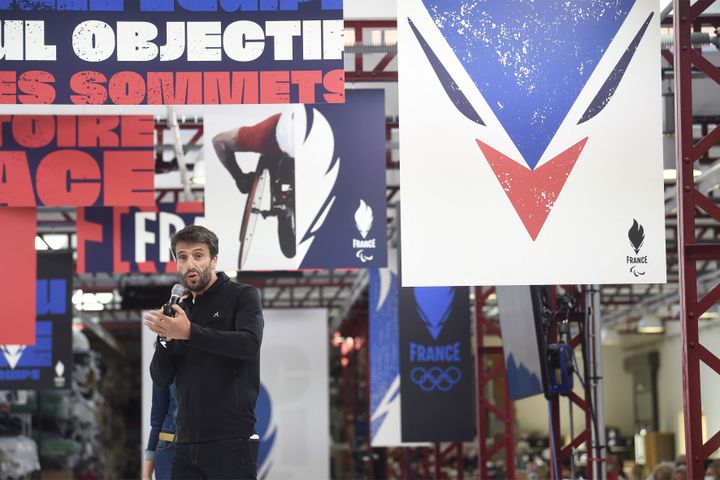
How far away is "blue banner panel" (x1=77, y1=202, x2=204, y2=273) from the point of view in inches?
401

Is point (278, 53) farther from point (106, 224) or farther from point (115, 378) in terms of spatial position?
point (115, 378)

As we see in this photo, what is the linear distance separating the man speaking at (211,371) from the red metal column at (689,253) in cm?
271

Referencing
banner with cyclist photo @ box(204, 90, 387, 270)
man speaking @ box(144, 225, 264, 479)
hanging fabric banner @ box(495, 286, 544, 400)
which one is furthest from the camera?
banner with cyclist photo @ box(204, 90, 387, 270)

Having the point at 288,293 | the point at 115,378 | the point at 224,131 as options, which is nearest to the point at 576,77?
the point at 224,131

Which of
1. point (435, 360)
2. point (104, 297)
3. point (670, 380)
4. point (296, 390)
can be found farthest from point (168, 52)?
point (670, 380)

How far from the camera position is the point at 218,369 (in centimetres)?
434

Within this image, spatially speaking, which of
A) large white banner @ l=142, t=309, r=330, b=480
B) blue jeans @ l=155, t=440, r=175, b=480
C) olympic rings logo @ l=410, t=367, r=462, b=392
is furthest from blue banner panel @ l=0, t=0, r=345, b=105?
large white banner @ l=142, t=309, r=330, b=480

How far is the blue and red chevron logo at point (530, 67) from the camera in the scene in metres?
5.88

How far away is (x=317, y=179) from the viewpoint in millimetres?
9031

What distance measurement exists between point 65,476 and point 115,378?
1407 centimetres

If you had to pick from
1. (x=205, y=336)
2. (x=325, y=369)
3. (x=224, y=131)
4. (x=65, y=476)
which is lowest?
(x=65, y=476)

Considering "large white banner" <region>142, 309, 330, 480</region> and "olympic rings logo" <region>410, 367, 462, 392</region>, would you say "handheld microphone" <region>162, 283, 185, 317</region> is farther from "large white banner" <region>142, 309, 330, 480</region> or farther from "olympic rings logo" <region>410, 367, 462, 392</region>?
"large white banner" <region>142, 309, 330, 480</region>

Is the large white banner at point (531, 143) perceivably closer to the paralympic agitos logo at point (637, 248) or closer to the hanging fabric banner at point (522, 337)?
the paralympic agitos logo at point (637, 248)

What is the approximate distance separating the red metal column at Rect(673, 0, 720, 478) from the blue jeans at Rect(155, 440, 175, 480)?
2.81 meters
